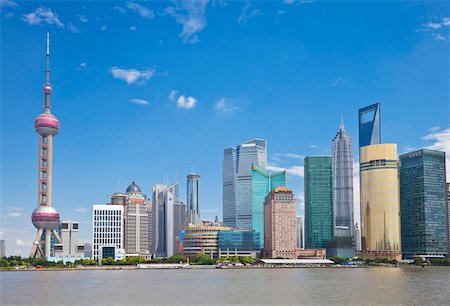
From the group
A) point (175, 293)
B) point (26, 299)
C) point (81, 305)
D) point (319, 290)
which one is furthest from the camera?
point (319, 290)

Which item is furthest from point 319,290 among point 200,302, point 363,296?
point 200,302

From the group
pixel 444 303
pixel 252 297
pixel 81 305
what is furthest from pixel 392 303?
pixel 81 305

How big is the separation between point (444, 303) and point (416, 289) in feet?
83.6

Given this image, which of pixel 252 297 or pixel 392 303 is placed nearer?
pixel 392 303

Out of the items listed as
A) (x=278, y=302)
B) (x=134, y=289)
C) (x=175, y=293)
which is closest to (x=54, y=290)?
(x=134, y=289)

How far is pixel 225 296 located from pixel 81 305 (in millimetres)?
22977

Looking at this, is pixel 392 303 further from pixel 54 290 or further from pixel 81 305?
pixel 54 290

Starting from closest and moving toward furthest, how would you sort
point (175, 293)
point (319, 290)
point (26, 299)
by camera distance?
1. point (26, 299)
2. point (175, 293)
3. point (319, 290)

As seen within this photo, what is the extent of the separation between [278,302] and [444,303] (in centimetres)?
2226

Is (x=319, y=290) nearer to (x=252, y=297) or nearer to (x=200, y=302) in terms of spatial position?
(x=252, y=297)

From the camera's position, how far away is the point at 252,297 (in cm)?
9475

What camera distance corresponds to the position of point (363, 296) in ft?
312

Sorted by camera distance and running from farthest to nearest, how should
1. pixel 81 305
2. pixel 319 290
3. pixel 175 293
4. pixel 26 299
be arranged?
pixel 319 290
pixel 175 293
pixel 26 299
pixel 81 305

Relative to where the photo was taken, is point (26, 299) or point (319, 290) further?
point (319, 290)
